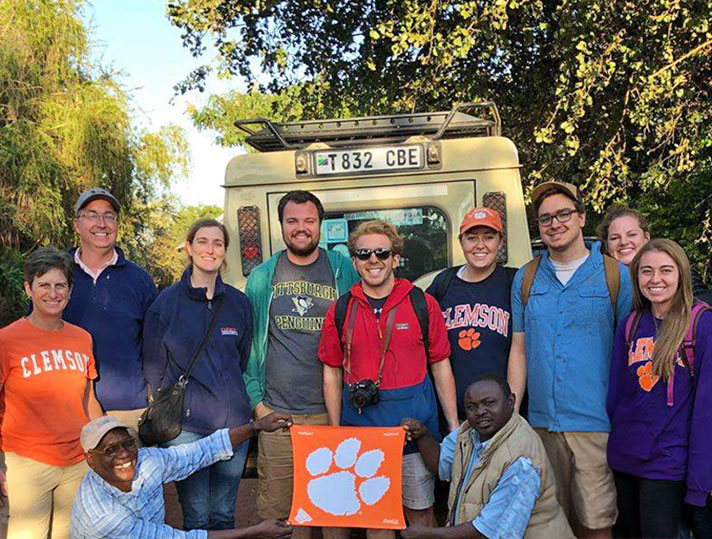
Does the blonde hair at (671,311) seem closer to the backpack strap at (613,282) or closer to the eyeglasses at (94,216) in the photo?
the backpack strap at (613,282)

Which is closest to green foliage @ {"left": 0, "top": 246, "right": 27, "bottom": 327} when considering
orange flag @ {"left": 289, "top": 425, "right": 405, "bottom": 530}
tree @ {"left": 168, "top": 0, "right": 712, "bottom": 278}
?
tree @ {"left": 168, "top": 0, "right": 712, "bottom": 278}

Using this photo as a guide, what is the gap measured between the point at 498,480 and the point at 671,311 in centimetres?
110

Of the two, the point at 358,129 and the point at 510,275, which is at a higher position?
the point at 358,129

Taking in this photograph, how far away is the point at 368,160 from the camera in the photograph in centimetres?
487

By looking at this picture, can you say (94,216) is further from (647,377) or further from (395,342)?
(647,377)

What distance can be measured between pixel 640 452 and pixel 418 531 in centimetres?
105

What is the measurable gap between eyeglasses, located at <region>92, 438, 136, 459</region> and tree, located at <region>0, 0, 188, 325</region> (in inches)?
436

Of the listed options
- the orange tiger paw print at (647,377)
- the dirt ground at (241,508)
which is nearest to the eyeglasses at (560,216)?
the orange tiger paw print at (647,377)

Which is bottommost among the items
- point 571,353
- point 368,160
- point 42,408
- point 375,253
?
point 42,408

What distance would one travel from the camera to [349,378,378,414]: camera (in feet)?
11.4

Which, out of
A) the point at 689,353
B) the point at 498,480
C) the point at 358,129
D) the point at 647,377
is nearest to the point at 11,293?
the point at 358,129

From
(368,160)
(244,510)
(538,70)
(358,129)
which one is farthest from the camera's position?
(538,70)

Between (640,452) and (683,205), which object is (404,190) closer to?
(640,452)

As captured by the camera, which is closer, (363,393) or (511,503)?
(511,503)
